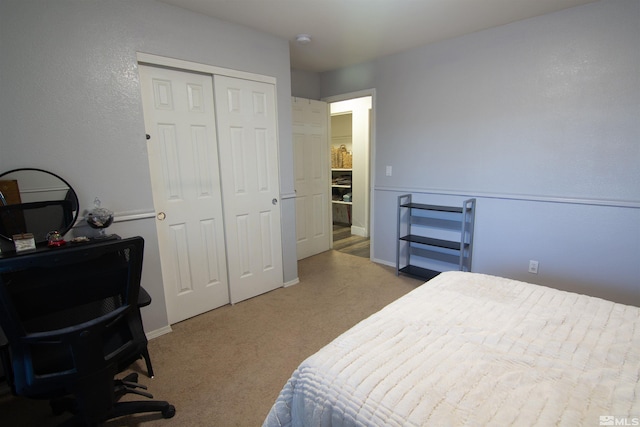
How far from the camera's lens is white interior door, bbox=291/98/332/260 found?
3992 millimetres

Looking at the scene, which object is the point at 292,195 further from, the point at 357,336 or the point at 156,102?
the point at 357,336

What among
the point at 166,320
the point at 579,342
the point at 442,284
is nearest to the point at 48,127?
the point at 166,320

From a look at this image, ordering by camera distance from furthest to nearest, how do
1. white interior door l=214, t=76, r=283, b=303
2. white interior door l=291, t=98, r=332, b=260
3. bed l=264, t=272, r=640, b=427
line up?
white interior door l=291, t=98, r=332, b=260
white interior door l=214, t=76, r=283, b=303
bed l=264, t=272, r=640, b=427

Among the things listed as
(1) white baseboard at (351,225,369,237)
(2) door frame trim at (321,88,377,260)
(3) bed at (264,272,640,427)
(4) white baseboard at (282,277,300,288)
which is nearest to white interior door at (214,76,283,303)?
(4) white baseboard at (282,277,300,288)

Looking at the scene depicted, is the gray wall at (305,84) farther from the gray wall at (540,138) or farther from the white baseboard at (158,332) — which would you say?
the white baseboard at (158,332)

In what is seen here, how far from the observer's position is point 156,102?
7.53 feet

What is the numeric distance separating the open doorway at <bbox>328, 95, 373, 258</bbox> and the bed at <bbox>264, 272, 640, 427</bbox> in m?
3.03

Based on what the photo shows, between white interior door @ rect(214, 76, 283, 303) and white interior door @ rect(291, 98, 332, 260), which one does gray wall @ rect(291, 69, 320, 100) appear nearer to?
white interior door @ rect(291, 98, 332, 260)

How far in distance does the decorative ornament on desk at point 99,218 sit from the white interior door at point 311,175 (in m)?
2.33

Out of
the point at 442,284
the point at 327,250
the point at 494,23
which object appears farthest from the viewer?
the point at 327,250

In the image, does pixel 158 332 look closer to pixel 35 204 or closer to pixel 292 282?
pixel 35 204

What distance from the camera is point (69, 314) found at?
51.6 inches

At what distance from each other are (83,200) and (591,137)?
3.71 meters

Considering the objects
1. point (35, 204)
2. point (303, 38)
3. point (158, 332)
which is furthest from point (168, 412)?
point (303, 38)
